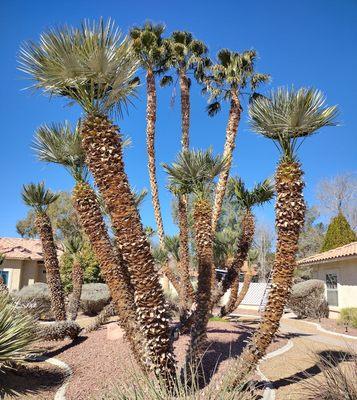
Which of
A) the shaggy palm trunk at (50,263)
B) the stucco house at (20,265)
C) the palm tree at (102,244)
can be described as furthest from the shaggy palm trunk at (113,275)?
the stucco house at (20,265)

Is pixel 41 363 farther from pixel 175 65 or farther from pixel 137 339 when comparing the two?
pixel 175 65

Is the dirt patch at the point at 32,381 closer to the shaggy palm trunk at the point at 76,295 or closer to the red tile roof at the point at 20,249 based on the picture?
the shaggy palm trunk at the point at 76,295

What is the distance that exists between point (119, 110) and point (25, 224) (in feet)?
170

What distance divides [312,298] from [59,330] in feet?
49.4

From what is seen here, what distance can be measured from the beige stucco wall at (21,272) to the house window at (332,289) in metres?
21.7

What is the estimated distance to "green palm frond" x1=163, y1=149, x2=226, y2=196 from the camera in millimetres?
9703

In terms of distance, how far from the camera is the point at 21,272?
31156 mm

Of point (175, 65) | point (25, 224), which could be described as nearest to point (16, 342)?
point (175, 65)

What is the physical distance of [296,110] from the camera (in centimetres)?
784

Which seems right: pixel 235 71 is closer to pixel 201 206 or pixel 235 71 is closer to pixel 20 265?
pixel 201 206

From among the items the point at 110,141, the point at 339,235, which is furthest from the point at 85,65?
the point at 339,235

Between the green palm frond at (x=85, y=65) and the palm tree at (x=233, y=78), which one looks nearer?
the green palm frond at (x=85, y=65)

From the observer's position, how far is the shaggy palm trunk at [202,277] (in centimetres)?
855

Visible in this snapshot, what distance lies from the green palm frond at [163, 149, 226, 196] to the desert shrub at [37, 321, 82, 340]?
6928mm
